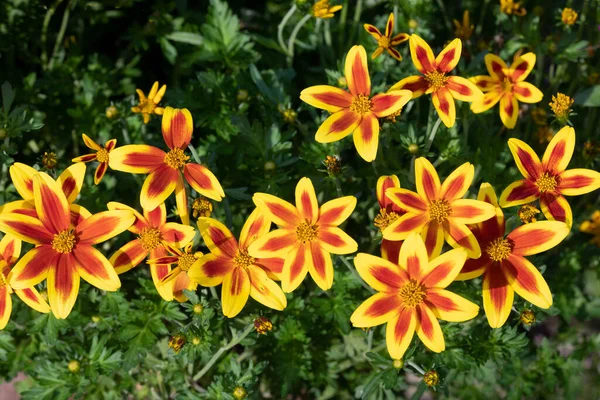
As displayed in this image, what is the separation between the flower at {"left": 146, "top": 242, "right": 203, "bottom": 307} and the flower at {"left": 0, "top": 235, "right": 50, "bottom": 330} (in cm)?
50

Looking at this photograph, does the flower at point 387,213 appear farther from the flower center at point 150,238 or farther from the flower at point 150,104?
the flower at point 150,104

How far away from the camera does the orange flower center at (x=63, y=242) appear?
2.37m

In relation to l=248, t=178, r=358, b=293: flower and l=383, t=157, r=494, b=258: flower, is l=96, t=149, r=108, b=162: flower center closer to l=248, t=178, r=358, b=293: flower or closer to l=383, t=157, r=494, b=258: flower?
l=248, t=178, r=358, b=293: flower

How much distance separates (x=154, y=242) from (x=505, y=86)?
183 cm

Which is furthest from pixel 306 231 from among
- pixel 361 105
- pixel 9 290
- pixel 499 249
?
pixel 9 290

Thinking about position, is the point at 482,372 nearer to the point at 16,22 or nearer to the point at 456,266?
the point at 456,266

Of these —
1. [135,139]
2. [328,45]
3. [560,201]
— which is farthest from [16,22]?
[560,201]

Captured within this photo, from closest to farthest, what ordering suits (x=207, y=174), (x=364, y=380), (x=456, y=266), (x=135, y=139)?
(x=456, y=266) → (x=207, y=174) → (x=135, y=139) → (x=364, y=380)

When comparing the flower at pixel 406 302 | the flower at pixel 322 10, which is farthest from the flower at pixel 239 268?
the flower at pixel 322 10

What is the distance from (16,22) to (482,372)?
11.6ft

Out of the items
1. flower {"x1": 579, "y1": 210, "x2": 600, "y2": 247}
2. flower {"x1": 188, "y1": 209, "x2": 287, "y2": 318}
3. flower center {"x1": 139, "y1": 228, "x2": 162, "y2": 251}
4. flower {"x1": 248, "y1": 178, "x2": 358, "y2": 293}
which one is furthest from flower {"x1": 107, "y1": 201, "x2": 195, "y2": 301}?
flower {"x1": 579, "y1": 210, "x2": 600, "y2": 247}

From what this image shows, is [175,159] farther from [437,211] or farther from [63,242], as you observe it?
[437,211]

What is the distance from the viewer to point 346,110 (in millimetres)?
2580

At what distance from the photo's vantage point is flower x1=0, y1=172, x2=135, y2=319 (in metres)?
2.33
